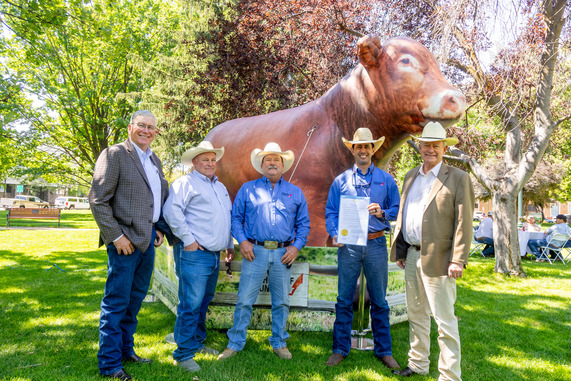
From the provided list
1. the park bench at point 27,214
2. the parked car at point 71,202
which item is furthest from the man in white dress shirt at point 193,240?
the parked car at point 71,202

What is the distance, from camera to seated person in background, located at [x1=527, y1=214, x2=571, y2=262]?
11242 mm

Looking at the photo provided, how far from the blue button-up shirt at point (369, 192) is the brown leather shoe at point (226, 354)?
143 centimetres

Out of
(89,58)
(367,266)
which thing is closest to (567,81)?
(367,266)

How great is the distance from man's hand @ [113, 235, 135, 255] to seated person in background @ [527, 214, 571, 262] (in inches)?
480

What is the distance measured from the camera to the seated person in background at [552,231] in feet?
36.9

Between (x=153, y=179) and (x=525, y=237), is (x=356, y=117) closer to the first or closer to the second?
(x=153, y=179)

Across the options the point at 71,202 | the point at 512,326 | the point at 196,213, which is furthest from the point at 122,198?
the point at 71,202

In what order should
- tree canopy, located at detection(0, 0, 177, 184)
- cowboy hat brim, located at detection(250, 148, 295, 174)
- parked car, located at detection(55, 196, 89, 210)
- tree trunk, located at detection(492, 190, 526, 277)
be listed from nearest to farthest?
cowboy hat brim, located at detection(250, 148, 295, 174) < tree trunk, located at detection(492, 190, 526, 277) < tree canopy, located at detection(0, 0, 177, 184) < parked car, located at detection(55, 196, 89, 210)

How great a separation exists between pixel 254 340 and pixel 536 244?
11295 millimetres

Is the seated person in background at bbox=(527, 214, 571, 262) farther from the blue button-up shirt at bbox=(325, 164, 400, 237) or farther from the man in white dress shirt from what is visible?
the man in white dress shirt

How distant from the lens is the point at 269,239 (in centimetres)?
358

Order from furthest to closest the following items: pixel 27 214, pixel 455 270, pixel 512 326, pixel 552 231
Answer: pixel 27 214 < pixel 552 231 < pixel 512 326 < pixel 455 270

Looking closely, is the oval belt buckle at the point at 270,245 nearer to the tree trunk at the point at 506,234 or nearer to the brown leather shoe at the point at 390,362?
the brown leather shoe at the point at 390,362

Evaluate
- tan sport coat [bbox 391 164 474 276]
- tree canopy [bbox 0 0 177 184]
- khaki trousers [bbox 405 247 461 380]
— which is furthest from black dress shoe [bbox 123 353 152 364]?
tree canopy [bbox 0 0 177 184]
